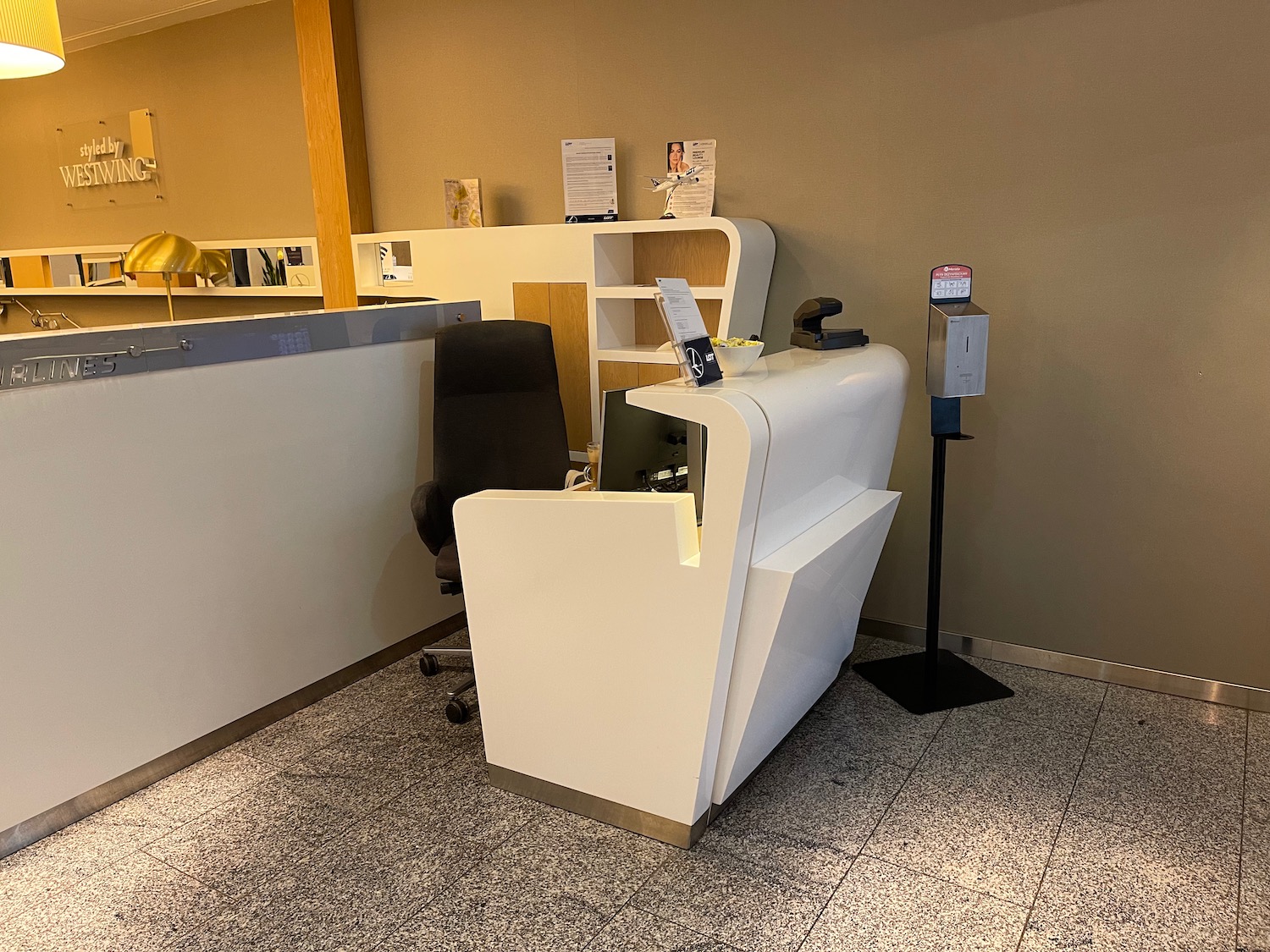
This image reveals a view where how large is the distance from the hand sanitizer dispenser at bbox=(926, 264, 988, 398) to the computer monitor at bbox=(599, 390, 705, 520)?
0.94m

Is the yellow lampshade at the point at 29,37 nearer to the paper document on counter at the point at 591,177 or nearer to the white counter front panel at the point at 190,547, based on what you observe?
the white counter front panel at the point at 190,547

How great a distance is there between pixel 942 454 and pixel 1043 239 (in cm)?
80

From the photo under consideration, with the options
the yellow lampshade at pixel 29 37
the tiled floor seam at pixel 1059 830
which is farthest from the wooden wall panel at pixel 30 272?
the tiled floor seam at pixel 1059 830

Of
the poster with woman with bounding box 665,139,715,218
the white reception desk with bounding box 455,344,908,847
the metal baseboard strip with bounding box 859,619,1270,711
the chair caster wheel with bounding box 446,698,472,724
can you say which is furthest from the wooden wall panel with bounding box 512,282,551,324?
the metal baseboard strip with bounding box 859,619,1270,711

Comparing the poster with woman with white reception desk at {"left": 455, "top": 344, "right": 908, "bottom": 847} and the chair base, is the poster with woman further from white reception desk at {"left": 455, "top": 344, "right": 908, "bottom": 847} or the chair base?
the chair base

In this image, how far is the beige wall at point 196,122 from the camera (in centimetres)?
513

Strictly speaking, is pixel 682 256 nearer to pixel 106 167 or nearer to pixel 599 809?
pixel 599 809

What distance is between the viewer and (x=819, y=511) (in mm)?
2477

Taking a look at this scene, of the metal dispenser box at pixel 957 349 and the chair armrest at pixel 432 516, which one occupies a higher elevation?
the metal dispenser box at pixel 957 349

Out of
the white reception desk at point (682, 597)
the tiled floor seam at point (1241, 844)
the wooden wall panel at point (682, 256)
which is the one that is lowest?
the tiled floor seam at point (1241, 844)

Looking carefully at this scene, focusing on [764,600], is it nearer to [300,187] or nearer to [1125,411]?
[1125,411]

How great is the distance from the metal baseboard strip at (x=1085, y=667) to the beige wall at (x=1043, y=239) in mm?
42

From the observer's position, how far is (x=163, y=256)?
11.6 feet

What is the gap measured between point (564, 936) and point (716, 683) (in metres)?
0.67
